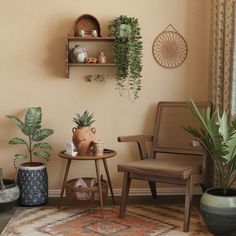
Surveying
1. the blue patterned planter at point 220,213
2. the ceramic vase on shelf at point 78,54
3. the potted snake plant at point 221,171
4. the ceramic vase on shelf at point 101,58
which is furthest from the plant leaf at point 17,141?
the blue patterned planter at point 220,213

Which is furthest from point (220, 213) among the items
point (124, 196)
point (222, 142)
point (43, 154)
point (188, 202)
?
point (43, 154)

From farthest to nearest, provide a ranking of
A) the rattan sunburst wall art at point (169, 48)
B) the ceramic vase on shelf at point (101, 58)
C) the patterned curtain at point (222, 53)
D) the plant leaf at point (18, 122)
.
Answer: the rattan sunburst wall art at point (169, 48) < the ceramic vase on shelf at point (101, 58) < the plant leaf at point (18, 122) < the patterned curtain at point (222, 53)

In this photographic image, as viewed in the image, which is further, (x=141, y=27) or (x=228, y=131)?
(x=141, y=27)

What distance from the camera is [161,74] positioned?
4.00 m

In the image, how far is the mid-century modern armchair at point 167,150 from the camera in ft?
10.6

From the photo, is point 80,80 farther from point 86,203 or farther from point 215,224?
point 215,224

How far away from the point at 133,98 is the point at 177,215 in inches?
46.6

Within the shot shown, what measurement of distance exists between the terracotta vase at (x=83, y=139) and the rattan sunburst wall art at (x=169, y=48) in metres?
1.03

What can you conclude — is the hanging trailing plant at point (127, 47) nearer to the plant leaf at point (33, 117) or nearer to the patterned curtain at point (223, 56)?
the patterned curtain at point (223, 56)

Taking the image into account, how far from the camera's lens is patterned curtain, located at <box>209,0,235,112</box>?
133 inches

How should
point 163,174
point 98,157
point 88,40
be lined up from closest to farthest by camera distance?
point 163,174, point 98,157, point 88,40

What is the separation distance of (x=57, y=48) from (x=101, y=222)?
1.65 m

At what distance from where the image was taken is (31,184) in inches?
143

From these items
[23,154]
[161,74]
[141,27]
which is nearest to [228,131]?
[161,74]
